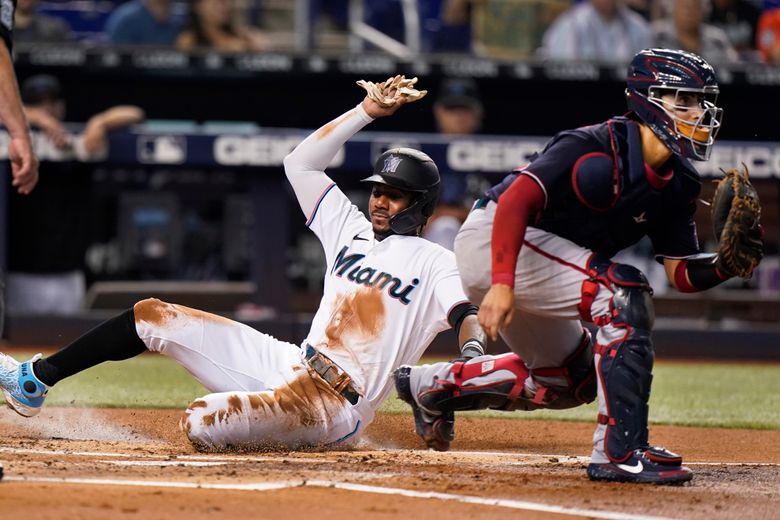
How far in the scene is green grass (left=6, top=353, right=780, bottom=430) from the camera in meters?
6.34

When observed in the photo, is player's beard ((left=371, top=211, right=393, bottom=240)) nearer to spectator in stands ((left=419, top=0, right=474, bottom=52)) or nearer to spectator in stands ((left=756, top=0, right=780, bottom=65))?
spectator in stands ((left=419, top=0, right=474, bottom=52))

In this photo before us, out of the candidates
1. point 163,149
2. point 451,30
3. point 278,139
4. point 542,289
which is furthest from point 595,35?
point 542,289

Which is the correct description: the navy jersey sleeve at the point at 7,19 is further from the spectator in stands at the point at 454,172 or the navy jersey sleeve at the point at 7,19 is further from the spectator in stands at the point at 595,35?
the spectator in stands at the point at 595,35

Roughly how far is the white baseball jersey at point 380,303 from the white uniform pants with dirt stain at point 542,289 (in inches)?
7.3

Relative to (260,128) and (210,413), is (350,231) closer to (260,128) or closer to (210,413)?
(210,413)

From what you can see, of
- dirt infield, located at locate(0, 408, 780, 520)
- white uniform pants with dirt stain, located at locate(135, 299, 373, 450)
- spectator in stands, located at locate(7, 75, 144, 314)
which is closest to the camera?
dirt infield, located at locate(0, 408, 780, 520)

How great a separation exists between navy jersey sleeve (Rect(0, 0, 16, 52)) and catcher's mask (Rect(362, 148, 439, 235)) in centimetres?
160

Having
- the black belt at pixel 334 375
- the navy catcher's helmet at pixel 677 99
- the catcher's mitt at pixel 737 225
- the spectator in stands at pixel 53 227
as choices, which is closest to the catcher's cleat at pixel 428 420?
the black belt at pixel 334 375

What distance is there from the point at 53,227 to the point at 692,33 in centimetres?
565

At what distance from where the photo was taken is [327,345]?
4336 millimetres

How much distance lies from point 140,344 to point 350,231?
89 centimetres

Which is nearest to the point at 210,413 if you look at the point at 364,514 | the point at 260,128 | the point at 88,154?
the point at 364,514

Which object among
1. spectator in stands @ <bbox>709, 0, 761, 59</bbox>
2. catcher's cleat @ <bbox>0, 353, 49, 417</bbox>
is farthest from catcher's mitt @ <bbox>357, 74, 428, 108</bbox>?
spectator in stands @ <bbox>709, 0, 761, 59</bbox>

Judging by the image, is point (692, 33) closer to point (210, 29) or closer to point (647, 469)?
point (210, 29)
